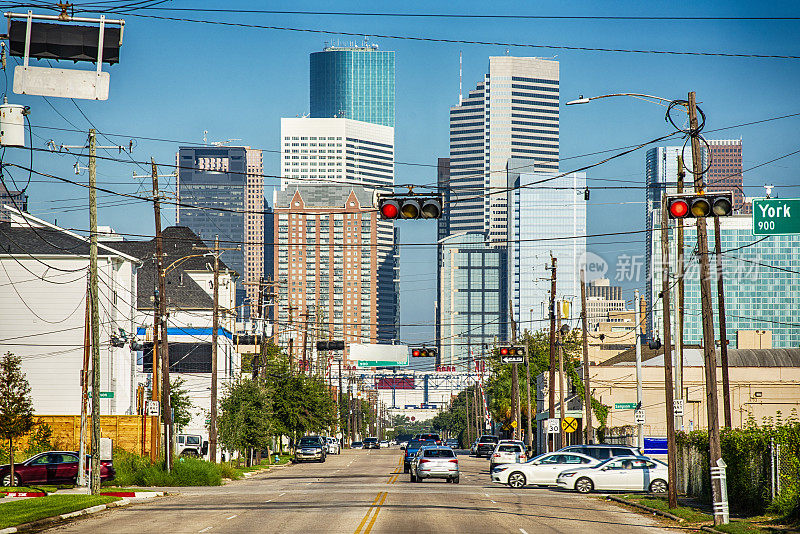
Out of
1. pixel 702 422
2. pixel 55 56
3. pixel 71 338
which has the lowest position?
pixel 702 422

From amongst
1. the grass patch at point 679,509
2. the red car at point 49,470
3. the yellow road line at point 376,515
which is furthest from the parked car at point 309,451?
the grass patch at point 679,509

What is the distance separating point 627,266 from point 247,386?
97.7ft

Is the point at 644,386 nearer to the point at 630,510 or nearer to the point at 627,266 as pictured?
the point at 627,266

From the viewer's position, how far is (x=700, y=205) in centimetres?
2206

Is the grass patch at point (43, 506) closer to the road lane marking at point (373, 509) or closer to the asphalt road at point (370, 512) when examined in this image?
the asphalt road at point (370, 512)

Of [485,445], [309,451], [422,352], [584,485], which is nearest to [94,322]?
[584,485]

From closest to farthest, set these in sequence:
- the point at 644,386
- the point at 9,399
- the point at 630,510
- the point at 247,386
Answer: the point at 630,510 → the point at 9,399 → the point at 247,386 → the point at 644,386

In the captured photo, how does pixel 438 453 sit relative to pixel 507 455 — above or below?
above

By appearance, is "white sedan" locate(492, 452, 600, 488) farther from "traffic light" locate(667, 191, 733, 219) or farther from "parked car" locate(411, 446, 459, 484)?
"traffic light" locate(667, 191, 733, 219)

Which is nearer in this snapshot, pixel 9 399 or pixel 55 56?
pixel 55 56

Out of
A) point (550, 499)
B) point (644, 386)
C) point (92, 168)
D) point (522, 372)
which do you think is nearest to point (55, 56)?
point (92, 168)

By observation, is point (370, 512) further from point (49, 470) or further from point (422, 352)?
point (422, 352)

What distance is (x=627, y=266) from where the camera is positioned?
42.9 meters

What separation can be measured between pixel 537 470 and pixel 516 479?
1024 mm
